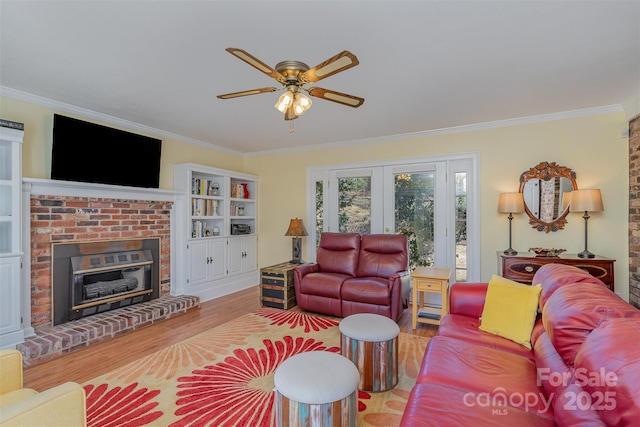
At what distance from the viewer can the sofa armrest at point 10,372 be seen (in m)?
1.48

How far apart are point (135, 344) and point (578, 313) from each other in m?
3.48

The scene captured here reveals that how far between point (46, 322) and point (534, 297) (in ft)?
14.3

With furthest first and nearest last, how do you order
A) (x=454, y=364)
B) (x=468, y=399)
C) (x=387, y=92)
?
(x=387, y=92) < (x=454, y=364) < (x=468, y=399)

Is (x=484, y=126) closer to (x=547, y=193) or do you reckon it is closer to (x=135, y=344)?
(x=547, y=193)

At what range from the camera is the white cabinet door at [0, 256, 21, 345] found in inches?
105

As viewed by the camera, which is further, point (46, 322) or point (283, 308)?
point (283, 308)

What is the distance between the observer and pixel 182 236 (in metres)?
4.32

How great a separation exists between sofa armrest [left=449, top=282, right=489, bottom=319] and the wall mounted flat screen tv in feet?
12.5

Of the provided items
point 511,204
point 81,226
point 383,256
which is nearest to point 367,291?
point 383,256

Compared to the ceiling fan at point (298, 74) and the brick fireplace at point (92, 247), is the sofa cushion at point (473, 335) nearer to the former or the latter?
the ceiling fan at point (298, 74)

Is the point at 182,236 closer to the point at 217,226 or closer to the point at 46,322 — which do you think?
the point at 217,226

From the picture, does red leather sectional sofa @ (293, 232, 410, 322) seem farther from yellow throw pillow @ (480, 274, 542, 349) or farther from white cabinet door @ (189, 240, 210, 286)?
white cabinet door @ (189, 240, 210, 286)

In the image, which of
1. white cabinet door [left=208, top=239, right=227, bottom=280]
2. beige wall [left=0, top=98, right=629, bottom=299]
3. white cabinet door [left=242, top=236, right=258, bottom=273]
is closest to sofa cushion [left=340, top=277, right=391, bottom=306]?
beige wall [left=0, top=98, right=629, bottom=299]

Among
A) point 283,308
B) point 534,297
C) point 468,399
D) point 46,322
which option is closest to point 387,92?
point 534,297
